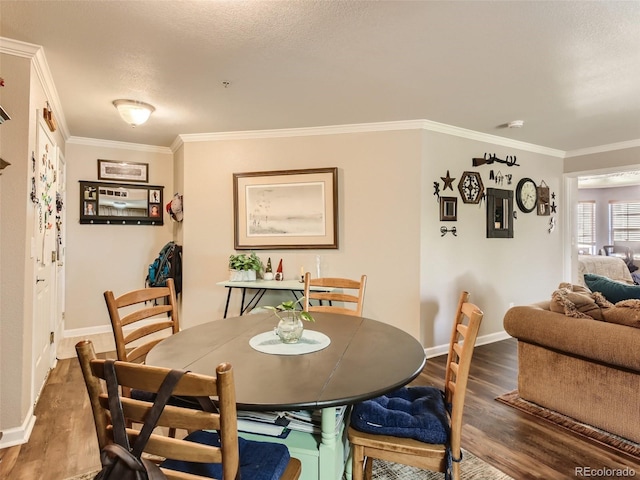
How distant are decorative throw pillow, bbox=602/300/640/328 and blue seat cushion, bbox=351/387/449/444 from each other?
140 centimetres

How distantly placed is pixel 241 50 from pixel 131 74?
0.92m

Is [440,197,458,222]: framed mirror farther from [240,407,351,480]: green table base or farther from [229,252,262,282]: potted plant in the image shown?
[240,407,351,480]: green table base

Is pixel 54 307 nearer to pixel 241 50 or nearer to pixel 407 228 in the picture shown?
pixel 241 50

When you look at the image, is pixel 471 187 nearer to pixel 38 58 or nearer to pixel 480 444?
Result: pixel 480 444

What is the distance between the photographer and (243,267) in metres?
3.64

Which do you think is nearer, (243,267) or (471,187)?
(243,267)

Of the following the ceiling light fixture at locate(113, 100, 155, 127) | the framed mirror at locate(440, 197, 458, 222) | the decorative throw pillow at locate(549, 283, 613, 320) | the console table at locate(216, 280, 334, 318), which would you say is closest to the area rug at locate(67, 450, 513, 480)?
the decorative throw pillow at locate(549, 283, 613, 320)

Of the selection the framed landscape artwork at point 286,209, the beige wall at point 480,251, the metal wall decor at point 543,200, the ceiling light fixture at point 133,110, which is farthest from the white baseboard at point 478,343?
the ceiling light fixture at point 133,110

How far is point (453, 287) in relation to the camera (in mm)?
3828

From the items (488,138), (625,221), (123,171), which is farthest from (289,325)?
(625,221)

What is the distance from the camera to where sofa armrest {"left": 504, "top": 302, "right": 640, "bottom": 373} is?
2039mm

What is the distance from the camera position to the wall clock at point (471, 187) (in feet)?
12.7

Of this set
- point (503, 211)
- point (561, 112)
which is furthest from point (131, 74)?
point (503, 211)

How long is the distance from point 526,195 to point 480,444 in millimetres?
3375
